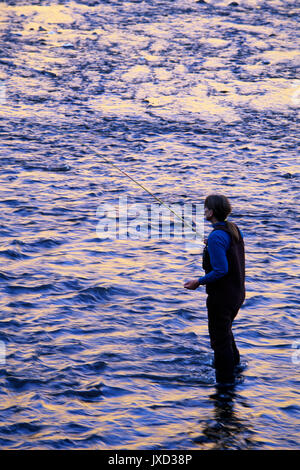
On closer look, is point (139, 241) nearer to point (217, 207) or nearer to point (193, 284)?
point (193, 284)

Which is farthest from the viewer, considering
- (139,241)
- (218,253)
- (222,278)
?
(139,241)

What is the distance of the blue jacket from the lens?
5504 millimetres

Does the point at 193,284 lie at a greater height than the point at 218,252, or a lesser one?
lesser

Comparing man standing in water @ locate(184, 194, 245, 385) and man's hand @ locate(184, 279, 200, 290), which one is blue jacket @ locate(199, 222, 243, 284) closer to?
man standing in water @ locate(184, 194, 245, 385)

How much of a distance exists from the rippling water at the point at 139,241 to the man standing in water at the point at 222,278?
1.27 feet

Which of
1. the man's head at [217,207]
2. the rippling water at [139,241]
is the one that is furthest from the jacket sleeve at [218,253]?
the rippling water at [139,241]

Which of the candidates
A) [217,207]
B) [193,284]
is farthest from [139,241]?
[217,207]

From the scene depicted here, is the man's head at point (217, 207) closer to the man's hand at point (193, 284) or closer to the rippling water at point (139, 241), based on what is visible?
the man's hand at point (193, 284)

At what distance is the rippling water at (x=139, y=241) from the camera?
18.8 feet

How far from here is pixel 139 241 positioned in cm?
938

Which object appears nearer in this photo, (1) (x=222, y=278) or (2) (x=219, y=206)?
(2) (x=219, y=206)

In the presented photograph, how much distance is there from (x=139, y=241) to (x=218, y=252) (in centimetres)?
392

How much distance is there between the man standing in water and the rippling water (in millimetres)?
387
